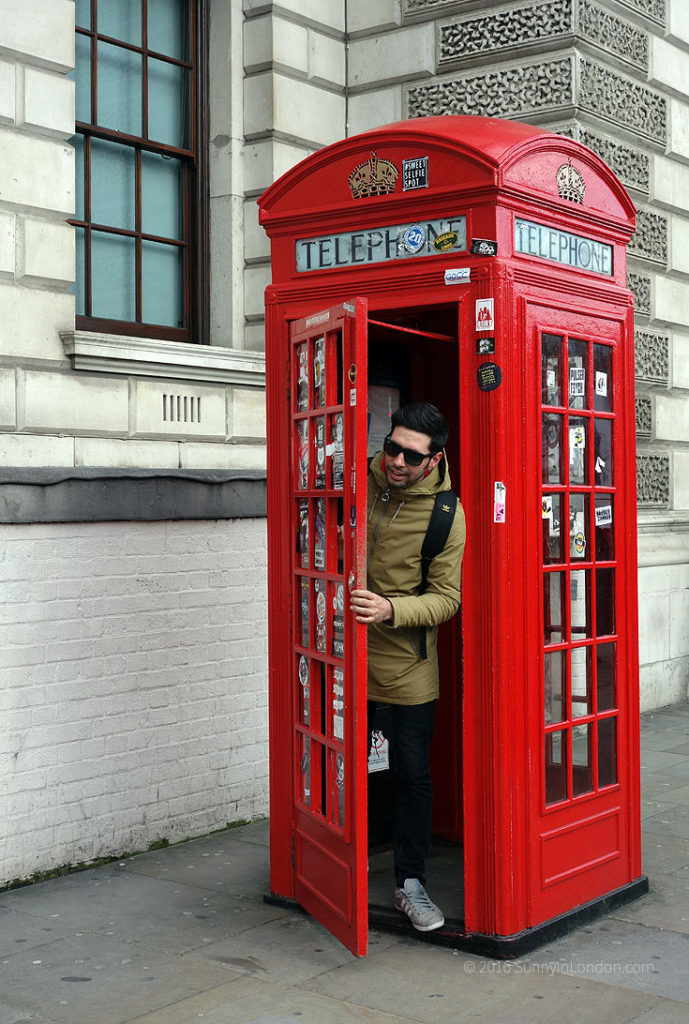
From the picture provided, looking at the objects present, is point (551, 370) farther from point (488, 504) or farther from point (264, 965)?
point (264, 965)

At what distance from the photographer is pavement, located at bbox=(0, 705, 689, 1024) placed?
3914 millimetres

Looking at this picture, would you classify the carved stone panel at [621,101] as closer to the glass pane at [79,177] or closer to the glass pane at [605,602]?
the glass pane at [79,177]

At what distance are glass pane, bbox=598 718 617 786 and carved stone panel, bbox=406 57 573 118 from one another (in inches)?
179

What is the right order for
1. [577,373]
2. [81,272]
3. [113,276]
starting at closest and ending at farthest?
[577,373] → [81,272] → [113,276]

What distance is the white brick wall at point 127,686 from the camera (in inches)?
209

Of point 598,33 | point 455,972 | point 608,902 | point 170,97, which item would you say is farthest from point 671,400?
point 455,972

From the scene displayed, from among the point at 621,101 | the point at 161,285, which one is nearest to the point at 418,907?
the point at 161,285

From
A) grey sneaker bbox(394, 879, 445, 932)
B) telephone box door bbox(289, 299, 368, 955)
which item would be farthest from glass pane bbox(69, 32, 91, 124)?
grey sneaker bbox(394, 879, 445, 932)

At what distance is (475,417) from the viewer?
14.3ft

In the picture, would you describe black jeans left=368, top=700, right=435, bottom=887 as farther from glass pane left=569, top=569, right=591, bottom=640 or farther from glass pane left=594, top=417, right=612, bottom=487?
glass pane left=594, top=417, right=612, bottom=487

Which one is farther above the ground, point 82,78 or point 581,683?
point 82,78

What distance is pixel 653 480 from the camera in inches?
365

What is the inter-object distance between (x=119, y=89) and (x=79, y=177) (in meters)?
0.61

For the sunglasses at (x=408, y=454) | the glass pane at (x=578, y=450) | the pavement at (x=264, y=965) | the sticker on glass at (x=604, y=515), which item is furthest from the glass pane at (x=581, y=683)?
the sunglasses at (x=408, y=454)
